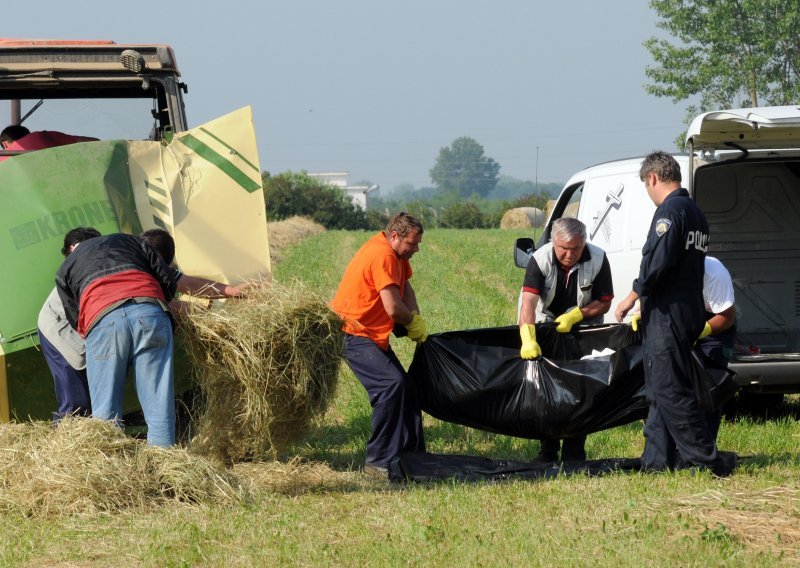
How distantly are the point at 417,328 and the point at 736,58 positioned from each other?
142ft

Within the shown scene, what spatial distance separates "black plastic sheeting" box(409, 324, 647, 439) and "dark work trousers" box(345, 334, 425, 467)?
0.26 meters

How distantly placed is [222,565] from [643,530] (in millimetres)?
2073

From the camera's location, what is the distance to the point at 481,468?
7312 mm

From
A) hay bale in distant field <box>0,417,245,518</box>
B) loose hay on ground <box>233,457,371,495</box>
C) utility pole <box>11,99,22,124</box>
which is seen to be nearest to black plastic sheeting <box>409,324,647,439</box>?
loose hay on ground <box>233,457,371,495</box>

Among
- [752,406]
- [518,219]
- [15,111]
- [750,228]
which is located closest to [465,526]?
[752,406]

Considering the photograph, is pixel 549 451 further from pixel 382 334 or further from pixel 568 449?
pixel 382 334

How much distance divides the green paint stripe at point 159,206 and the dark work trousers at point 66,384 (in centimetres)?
128

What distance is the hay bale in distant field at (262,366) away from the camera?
690 centimetres

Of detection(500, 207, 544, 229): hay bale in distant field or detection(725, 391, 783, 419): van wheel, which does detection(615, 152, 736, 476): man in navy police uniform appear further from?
detection(500, 207, 544, 229): hay bale in distant field

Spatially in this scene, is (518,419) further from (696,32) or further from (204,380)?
(696,32)

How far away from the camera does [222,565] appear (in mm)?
5180

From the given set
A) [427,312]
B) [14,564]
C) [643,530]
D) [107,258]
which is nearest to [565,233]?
[643,530]

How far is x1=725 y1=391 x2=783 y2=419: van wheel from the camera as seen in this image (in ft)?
31.7

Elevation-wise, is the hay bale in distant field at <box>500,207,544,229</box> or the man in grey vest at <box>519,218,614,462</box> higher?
the man in grey vest at <box>519,218,614,462</box>
